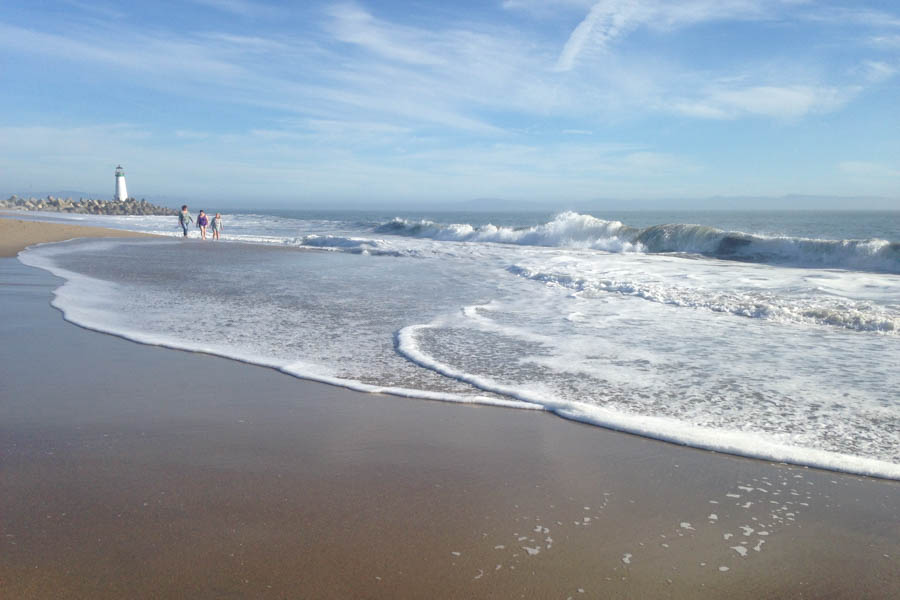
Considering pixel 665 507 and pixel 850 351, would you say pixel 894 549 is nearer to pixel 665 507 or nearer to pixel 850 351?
pixel 665 507

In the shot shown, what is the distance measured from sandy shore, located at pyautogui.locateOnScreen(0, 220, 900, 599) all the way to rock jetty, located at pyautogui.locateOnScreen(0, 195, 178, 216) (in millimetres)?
67139

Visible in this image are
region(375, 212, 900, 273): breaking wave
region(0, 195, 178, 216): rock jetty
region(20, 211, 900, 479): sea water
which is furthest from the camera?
region(0, 195, 178, 216): rock jetty

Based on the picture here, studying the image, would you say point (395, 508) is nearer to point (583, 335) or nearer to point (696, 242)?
point (583, 335)

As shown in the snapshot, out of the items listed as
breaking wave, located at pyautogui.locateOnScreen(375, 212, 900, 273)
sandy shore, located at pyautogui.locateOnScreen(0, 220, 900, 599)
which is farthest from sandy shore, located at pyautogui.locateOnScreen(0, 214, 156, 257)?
sandy shore, located at pyautogui.locateOnScreen(0, 220, 900, 599)

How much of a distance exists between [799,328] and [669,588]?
614 centimetres

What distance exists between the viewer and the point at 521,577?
2.33m

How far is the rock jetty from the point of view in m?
62.8

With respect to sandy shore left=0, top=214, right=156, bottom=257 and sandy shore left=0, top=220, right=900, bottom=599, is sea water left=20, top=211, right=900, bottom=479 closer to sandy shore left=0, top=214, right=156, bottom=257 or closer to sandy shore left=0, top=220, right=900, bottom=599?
sandy shore left=0, top=220, right=900, bottom=599

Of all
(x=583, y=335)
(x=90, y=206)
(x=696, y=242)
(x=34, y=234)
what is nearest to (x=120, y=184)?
(x=90, y=206)

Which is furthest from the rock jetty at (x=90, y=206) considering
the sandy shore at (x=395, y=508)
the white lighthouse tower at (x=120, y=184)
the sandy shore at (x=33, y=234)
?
the sandy shore at (x=395, y=508)

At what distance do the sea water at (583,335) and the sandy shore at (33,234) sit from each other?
4991 millimetres

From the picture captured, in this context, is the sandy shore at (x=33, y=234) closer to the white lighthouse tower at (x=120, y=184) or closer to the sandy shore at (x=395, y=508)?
the sandy shore at (x=395, y=508)

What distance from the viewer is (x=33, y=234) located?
22266 mm

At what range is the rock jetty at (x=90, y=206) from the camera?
6284 cm
